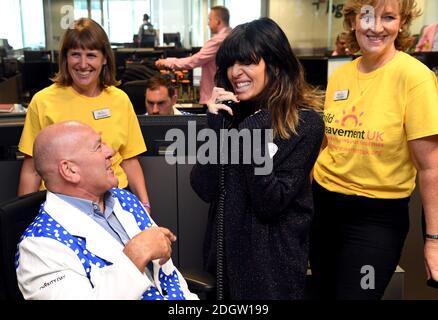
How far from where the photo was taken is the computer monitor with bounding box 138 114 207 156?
7.81 feet

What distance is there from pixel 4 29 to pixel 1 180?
19.4 feet

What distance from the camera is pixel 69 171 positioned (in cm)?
151

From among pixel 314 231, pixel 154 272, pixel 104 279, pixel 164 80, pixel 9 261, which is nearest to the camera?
pixel 104 279

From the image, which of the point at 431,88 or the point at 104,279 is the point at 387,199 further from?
the point at 104,279

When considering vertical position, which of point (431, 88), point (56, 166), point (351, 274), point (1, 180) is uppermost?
point (431, 88)

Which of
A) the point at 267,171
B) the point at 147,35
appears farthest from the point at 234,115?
the point at 147,35

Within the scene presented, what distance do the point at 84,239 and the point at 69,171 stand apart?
0.21 m

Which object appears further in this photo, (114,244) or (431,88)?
(431,88)

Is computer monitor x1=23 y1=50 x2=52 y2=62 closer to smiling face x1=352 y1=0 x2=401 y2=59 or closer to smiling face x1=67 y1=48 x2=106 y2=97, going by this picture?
smiling face x1=67 y1=48 x2=106 y2=97

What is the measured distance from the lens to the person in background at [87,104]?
2070 mm

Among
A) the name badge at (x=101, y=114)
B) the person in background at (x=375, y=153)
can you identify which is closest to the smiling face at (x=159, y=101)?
the name badge at (x=101, y=114)

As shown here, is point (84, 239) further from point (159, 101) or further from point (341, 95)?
point (159, 101)

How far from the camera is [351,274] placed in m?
1.80
